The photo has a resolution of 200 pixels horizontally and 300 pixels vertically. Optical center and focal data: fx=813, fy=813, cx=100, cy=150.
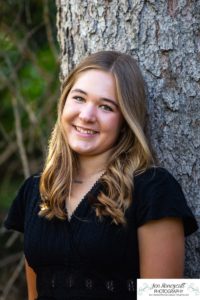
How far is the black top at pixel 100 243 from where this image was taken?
10.0ft

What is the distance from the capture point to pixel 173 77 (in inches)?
134

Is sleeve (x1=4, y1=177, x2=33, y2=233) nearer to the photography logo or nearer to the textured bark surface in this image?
the textured bark surface

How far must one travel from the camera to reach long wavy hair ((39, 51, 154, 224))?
3.11 meters

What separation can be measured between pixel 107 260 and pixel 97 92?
655 millimetres

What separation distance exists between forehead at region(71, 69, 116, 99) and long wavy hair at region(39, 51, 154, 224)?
20mm

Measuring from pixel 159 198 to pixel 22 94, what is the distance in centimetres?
311

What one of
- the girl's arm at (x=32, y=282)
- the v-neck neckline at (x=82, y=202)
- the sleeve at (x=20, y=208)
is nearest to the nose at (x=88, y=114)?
the v-neck neckline at (x=82, y=202)

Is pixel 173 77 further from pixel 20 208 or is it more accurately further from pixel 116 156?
pixel 20 208

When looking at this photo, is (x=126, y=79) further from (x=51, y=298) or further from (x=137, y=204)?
(x=51, y=298)

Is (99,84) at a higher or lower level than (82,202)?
higher

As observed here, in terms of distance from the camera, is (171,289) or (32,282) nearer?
(171,289)

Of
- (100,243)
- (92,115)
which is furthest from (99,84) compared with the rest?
(100,243)

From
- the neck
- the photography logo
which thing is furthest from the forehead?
the photography logo

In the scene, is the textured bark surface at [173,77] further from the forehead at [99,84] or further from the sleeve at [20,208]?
the sleeve at [20,208]
